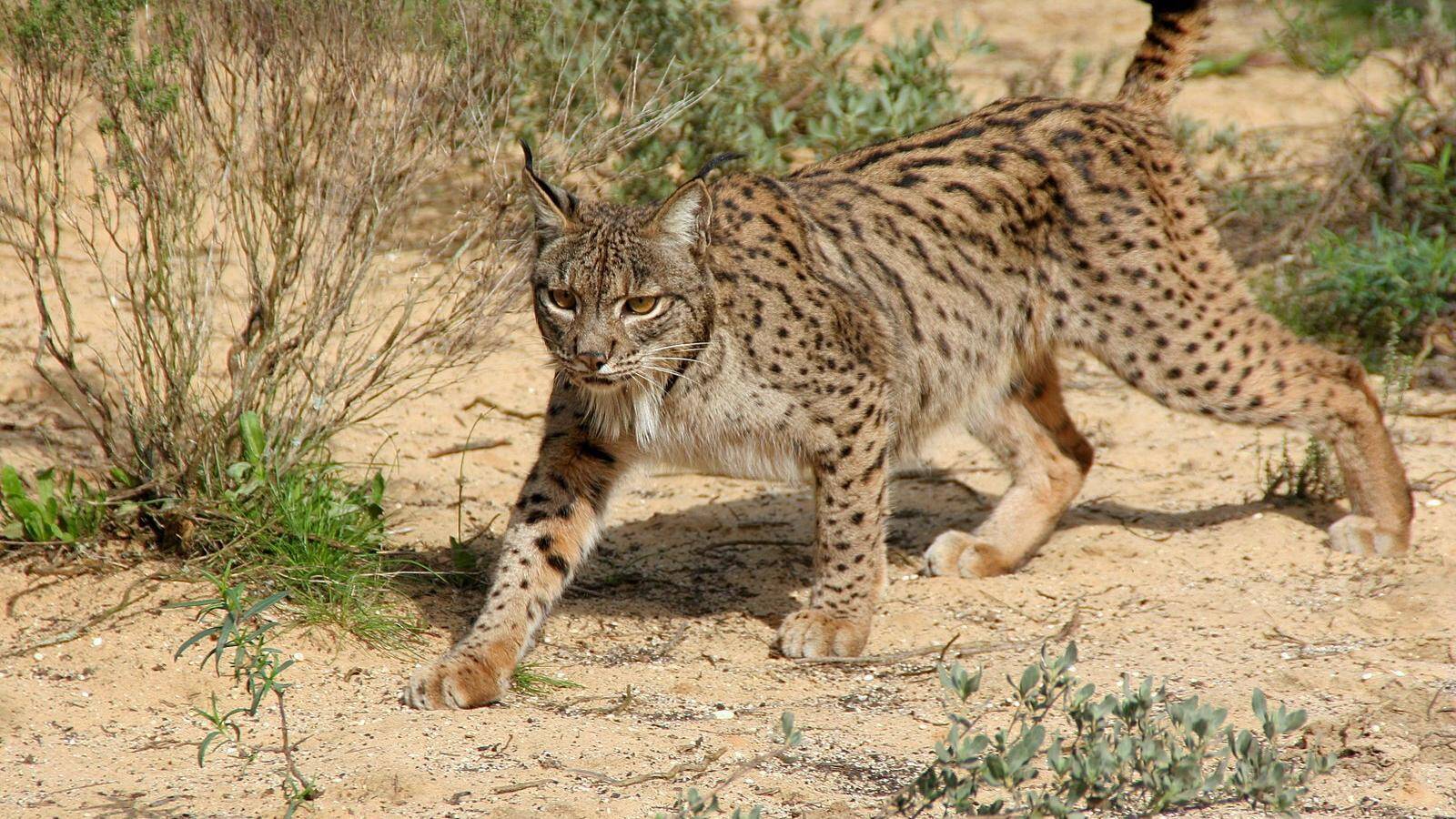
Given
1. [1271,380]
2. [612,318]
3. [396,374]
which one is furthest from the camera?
[1271,380]

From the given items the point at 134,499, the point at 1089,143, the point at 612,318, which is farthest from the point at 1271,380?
the point at 134,499

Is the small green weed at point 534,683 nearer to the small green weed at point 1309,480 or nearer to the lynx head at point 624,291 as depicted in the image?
the lynx head at point 624,291

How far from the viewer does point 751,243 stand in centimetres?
494

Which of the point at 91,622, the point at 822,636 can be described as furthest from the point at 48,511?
the point at 822,636

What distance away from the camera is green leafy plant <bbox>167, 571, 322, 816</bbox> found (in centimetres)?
362

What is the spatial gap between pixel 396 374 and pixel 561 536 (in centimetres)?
92

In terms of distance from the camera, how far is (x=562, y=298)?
4.61 metres

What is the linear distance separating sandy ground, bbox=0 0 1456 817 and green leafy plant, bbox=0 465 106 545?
0.14 metres

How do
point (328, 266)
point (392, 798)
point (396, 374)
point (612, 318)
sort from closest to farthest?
point (392, 798) → point (612, 318) → point (328, 266) → point (396, 374)

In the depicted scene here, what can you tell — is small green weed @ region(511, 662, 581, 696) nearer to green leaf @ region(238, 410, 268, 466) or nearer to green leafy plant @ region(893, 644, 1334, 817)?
green leaf @ region(238, 410, 268, 466)

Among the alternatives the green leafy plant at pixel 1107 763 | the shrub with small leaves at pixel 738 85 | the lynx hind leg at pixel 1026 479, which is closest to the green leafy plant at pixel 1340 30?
the shrub with small leaves at pixel 738 85

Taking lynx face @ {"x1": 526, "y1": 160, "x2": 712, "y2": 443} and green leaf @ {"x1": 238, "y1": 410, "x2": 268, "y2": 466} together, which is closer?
lynx face @ {"x1": 526, "y1": 160, "x2": 712, "y2": 443}

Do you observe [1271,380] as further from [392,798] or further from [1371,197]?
[392,798]

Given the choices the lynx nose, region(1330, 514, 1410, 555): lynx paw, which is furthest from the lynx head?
region(1330, 514, 1410, 555): lynx paw
